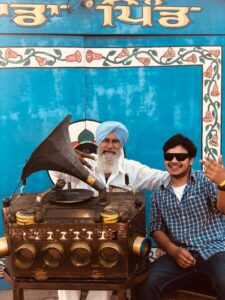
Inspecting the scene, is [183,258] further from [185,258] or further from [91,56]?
[91,56]

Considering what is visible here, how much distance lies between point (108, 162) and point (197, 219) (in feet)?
2.74

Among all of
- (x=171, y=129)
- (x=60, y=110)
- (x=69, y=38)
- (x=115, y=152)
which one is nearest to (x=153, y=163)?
(x=171, y=129)

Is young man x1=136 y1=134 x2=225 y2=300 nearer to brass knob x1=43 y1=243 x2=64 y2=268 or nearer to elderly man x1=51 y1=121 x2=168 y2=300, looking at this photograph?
elderly man x1=51 y1=121 x2=168 y2=300

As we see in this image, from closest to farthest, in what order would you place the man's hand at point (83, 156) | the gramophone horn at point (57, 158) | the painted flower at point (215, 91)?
the gramophone horn at point (57, 158) < the man's hand at point (83, 156) < the painted flower at point (215, 91)

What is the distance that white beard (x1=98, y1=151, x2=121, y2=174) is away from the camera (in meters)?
3.49

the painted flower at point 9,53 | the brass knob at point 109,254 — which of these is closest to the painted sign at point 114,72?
the painted flower at point 9,53

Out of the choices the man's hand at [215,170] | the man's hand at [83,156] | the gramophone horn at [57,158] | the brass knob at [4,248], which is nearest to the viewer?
the brass knob at [4,248]

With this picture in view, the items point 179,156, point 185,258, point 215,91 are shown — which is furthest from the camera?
point 215,91

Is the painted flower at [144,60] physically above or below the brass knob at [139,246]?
above

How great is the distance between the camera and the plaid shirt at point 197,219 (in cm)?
309

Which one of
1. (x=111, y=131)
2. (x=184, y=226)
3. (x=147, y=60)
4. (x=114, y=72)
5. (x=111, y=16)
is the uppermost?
(x=111, y=16)

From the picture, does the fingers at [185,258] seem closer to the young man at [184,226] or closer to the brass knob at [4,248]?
the young man at [184,226]

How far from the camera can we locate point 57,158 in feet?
8.96

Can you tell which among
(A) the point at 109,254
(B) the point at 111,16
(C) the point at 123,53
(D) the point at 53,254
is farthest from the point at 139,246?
(B) the point at 111,16
